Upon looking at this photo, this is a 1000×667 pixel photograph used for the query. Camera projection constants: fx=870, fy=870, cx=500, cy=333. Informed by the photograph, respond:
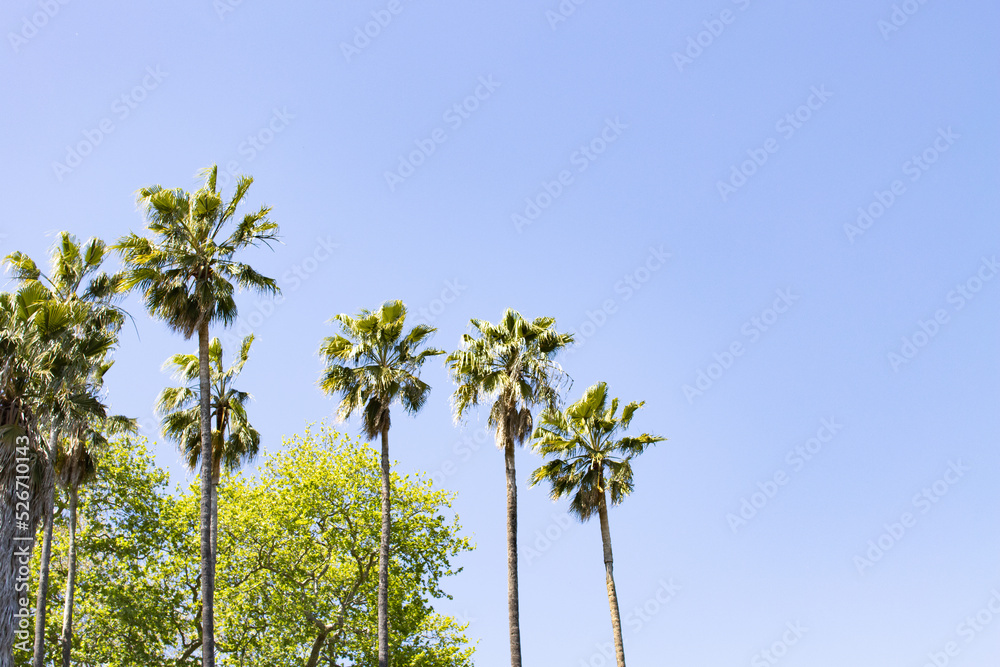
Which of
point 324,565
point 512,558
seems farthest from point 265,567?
point 512,558

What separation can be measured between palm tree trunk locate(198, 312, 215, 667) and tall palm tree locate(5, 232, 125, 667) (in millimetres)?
Answer: 2736

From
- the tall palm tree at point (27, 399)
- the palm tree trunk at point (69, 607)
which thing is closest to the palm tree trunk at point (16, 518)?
the tall palm tree at point (27, 399)

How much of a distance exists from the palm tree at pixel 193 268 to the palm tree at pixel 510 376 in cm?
773

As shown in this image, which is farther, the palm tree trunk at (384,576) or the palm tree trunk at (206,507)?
the palm tree trunk at (384,576)

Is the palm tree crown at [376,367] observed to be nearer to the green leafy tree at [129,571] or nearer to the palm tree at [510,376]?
the palm tree at [510,376]

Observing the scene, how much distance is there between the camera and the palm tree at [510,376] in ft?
89.8

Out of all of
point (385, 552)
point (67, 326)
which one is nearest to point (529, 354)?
point (385, 552)

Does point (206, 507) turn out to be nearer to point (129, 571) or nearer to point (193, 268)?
point (193, 268)

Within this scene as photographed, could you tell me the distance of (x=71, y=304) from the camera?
2447 cm

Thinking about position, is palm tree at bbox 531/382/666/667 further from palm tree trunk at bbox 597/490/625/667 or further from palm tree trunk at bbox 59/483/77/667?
palm tree trunk at bbox 59/483/77/667

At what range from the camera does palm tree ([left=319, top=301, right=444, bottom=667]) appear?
28.2 metres

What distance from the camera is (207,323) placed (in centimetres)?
2416

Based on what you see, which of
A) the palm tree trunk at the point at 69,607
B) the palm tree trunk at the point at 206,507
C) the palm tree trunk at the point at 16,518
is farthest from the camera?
the palm tree trunk at the point at 69,607

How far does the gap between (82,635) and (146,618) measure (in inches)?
94.4
